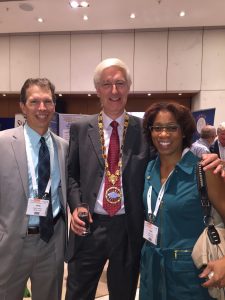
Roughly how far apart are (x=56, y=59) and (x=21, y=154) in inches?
241

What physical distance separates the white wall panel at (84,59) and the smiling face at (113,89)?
5.39m

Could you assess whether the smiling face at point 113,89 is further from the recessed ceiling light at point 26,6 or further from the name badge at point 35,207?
the recessed ceiling light at point 26,6

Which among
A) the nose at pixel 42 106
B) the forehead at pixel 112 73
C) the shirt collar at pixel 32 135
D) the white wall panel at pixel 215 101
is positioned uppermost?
the white wall panel at pixel 215 101

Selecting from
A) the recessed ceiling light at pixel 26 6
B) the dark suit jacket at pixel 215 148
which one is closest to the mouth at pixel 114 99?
the dark suit jacket at pixel 215 148

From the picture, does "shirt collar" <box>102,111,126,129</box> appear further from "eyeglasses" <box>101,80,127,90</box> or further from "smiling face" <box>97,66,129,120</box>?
"eyeglasses" <box>101,80,127,90</box>

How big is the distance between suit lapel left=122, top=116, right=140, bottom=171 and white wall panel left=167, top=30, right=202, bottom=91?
5.32m

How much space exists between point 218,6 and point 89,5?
8.48ft

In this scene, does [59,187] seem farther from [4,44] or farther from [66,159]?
[4,44]

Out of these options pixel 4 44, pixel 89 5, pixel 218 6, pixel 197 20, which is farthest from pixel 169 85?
pixel 4 44

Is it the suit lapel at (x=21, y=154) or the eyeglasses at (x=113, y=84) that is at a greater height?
the eyeglasses at (x=113, y=84)

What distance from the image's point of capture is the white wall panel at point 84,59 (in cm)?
710

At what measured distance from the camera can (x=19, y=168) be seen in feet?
5.60

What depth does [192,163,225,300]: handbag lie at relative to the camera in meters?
1.32

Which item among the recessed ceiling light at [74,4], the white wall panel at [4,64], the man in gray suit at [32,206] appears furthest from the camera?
the white wall panel at [4,64]
